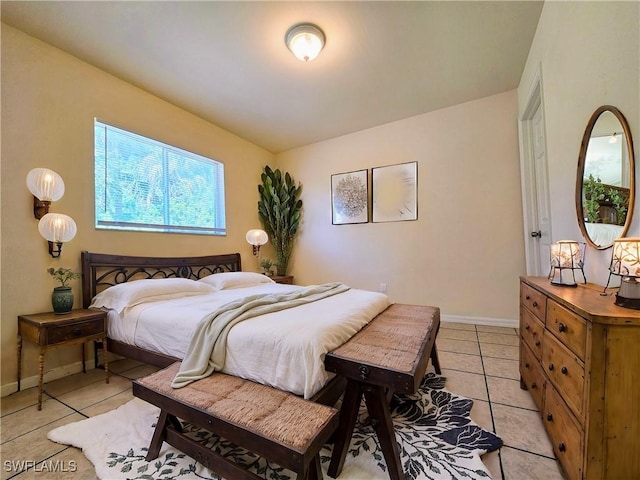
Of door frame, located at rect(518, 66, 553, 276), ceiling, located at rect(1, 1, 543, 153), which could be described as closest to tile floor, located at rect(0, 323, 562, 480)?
door frame, located at rect(518, 66, 553, 276)

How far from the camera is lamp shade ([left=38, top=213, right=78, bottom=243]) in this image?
82.2 inches

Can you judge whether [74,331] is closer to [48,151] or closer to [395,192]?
[48,151]

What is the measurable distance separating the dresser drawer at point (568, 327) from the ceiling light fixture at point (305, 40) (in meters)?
2.56

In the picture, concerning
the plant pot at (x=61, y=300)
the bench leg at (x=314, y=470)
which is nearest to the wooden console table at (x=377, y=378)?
the bench leg at (x=314, y=470)

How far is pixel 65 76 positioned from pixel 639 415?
14.0 ft

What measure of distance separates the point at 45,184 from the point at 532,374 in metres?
3.81

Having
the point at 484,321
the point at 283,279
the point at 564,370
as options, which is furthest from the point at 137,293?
the point at 484,321

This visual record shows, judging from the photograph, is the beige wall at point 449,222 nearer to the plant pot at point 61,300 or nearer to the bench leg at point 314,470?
the bench leg at point 314,470

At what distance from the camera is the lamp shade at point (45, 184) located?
2082 mm

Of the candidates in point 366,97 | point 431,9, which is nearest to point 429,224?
point 366,97

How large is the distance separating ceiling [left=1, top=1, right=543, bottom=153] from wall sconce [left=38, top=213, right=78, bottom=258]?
1568mm

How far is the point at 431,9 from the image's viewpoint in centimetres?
210

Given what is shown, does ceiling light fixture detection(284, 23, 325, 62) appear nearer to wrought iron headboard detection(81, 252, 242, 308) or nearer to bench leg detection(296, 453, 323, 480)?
wrought iron headboard detection(81, 252, 242, 308)

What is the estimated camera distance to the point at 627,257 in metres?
1.00
